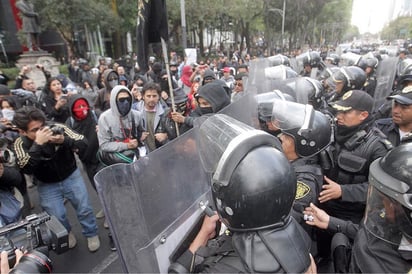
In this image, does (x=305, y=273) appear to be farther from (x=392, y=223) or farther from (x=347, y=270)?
(x=347, y=270)

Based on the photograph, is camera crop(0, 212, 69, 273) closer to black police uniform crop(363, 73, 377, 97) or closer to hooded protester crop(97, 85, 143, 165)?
hooded protester crop(97, 85, 143, 165)

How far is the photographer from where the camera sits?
2.73 m

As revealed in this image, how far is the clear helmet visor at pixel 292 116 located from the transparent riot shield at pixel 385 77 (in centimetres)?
568

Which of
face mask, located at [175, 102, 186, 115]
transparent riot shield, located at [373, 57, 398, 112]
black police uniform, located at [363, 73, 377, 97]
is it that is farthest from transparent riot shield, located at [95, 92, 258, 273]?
transparent riot shield, located at [373, 57, 398, 112]

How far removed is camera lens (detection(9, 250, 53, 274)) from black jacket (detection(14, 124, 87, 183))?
1.48m

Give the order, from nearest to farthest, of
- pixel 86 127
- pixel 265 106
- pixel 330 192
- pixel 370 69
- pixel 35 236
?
pixel 35 236 < pixel 330 192 < pixel 265 106 < pixel 86 127 < pixel 370 69

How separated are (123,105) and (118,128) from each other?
0.28m

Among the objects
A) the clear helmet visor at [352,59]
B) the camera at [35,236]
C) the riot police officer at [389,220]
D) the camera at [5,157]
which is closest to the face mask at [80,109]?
the camera at [5,157]

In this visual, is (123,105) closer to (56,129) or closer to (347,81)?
(56,129)

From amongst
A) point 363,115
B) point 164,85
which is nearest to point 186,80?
point 164,85

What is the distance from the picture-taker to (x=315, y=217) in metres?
1.79

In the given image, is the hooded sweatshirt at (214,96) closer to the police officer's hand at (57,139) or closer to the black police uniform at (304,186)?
the black police uniform at (304,186)

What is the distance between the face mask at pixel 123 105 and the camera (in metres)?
3.36

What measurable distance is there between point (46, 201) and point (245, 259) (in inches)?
110
